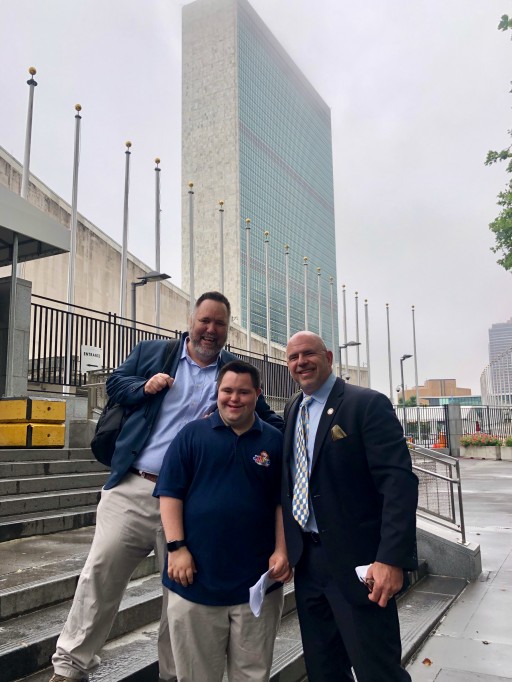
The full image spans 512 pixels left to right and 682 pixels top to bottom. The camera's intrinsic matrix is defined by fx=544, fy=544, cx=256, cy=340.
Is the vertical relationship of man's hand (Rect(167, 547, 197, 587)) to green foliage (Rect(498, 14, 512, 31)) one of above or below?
below

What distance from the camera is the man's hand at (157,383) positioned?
8.48ft

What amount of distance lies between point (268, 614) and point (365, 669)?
42 cm

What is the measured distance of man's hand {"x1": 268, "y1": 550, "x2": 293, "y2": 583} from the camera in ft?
7.20

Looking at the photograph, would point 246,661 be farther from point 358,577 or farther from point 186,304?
Result: point 186,304

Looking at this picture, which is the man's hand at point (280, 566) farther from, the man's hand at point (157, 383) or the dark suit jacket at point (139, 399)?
the man's hand at point (157, 383)

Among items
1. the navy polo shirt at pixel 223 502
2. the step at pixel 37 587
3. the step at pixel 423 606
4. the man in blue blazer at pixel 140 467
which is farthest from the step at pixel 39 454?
the navy polo shirt at pixel 223 502

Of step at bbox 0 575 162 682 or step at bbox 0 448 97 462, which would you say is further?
step at bbox 0 448 97 462

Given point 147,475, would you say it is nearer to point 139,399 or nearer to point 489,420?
point 139,399

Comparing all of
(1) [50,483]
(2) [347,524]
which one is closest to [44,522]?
(1) [50,483]

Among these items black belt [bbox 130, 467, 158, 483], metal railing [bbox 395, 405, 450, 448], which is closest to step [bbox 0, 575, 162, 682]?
black belt [bbox 130, 467, 158, 483]

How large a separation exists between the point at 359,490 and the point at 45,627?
2048 millimetres

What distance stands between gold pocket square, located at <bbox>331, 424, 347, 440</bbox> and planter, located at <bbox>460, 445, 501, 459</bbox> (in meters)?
23.6

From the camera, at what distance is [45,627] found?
10.0 feet

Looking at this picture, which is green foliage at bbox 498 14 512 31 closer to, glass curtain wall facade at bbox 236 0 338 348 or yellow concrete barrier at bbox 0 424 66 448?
yellow concrete barrier at bbox 0 424 66 448
